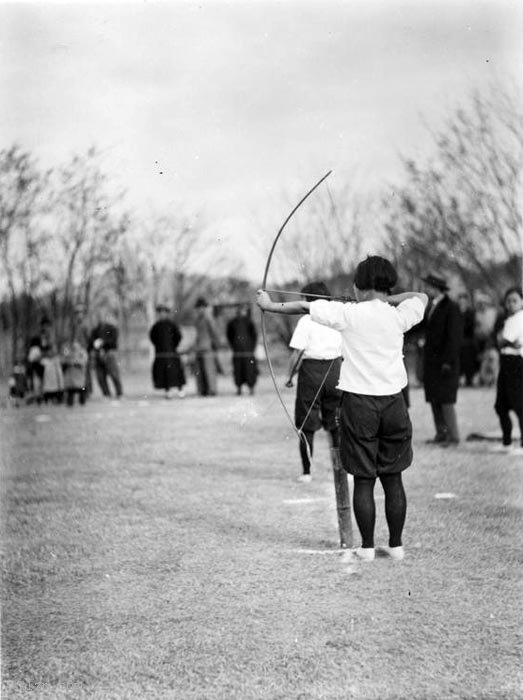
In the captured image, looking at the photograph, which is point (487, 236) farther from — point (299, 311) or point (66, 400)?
point (299, 311)

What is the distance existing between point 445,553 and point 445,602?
0.86 m

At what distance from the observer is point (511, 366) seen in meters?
9.02

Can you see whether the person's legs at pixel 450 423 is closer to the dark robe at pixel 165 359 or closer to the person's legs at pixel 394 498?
the person's legs at pixel 394 498

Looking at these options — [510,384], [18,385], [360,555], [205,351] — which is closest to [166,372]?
[205,351]

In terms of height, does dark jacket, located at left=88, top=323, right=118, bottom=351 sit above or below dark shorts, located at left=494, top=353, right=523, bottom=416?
above

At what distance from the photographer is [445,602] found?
14.3 ft

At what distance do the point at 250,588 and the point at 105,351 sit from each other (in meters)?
Result: 12.8

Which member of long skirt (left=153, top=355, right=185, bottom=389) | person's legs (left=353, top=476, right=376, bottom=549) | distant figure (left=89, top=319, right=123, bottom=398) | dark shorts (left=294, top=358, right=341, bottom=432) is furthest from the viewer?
long skirt (left=153, top=355, right=185, bottom=389)

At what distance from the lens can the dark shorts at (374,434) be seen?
4.93 meters

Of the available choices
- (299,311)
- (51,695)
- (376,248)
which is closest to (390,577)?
(299,311)

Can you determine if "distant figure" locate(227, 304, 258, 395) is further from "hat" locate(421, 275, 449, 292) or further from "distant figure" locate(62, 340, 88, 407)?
"hat" locate(421, 275, 449, 292)

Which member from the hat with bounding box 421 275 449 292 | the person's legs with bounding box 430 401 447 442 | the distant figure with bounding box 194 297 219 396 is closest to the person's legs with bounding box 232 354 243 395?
the distant figure with bounding box 194 297 219 396

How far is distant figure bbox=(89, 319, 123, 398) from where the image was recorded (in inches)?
674

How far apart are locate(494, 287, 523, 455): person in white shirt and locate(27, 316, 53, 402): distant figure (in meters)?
10.1
